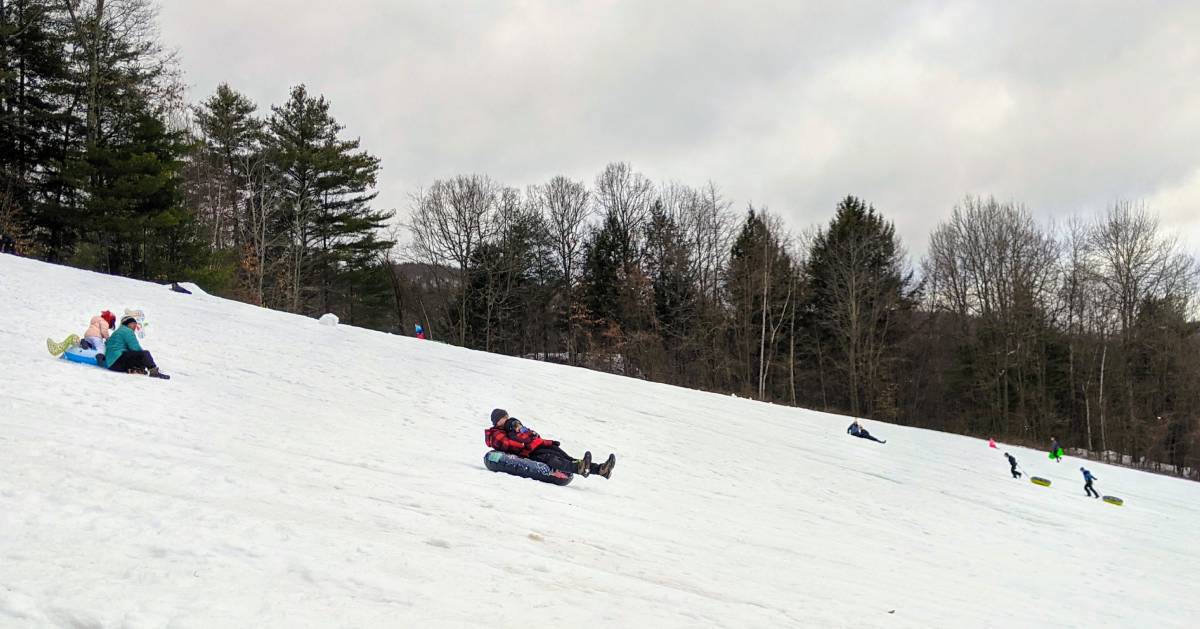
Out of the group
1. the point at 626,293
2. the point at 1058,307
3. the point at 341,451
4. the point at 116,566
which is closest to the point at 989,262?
the point at 1058,307

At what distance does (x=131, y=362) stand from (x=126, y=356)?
0.12 meters

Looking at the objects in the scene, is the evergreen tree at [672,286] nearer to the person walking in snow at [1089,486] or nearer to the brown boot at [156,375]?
the person walking in snow at [1089,486]

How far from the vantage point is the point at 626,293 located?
159ft

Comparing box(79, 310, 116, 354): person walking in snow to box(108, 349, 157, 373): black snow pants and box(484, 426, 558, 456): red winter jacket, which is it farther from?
box(484, 426, 558, 456): red winter jacket

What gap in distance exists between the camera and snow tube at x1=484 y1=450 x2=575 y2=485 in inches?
329

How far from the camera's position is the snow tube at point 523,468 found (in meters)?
8.35

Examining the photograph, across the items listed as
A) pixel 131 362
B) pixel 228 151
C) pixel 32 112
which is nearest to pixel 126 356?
pixel 131 362

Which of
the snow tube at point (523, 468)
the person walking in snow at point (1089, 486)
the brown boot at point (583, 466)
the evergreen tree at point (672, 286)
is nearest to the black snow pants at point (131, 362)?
the snow tube at point (523, 468)

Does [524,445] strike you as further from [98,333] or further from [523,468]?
[98,333]

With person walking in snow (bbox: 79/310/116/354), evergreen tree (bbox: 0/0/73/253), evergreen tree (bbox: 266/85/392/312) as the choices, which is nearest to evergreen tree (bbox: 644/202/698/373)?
evergreen tree (bbox: 266/85/392/312)

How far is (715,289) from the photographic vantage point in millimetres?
50469

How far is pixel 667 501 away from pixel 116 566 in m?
6.78

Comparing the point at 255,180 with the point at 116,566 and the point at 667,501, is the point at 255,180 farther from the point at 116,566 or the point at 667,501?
the point at 116,566

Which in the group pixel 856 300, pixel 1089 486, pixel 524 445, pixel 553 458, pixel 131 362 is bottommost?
pixel 1089 486
